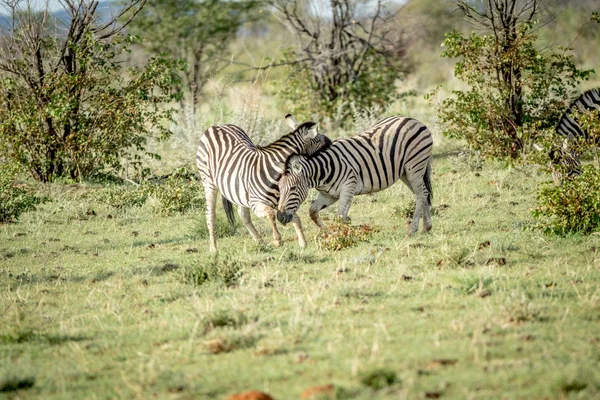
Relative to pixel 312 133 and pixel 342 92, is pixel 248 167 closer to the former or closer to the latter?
pixel 312 133

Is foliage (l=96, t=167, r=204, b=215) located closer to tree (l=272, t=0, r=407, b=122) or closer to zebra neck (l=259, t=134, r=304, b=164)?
zebra neck (l=259, t=134, r=304, b=164)

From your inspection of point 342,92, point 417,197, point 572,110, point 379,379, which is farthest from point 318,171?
point 342,92

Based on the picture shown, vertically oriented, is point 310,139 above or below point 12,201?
above

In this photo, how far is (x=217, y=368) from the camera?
4.75 metres

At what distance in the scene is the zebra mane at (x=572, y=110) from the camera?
12367 mm

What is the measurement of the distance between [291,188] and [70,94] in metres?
6.57

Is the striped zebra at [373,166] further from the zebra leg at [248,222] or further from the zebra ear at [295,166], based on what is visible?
the zebra leg at [248,222]

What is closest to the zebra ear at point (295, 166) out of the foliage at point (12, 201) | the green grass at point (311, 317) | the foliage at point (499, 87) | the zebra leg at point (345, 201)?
the zebra leg at point (345, 201)

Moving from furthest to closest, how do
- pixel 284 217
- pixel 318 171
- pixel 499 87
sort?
1. pixel 499 87
2. pixel 318 171
3. pixel 284 217

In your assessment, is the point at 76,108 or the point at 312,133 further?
the point at 76,108

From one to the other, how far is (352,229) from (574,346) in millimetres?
4029

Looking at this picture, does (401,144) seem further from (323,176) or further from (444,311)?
(444,311)

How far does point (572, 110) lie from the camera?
12242mm

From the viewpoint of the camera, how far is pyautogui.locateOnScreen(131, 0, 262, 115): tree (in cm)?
2462
